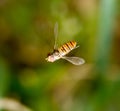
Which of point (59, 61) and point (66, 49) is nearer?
point (66, 49)

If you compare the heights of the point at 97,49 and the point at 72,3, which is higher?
the point at 72,3

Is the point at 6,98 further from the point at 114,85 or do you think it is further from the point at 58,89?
the point at 114,85

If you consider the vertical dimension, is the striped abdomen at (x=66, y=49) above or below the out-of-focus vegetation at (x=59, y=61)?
below

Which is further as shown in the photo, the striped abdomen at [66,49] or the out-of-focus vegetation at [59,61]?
the out-of-focus vegetation at [59,61]

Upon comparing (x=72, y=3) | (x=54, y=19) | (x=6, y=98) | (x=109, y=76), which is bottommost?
(x=6, y=98)

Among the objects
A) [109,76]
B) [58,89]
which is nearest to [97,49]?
[109,76]

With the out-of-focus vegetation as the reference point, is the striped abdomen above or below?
below

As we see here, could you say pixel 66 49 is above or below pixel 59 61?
below

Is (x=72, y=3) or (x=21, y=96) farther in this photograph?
(x=72, y=3)
